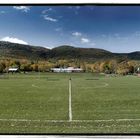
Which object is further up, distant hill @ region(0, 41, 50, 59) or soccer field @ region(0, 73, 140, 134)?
distant hill @ region(0, 41, 50, 59)

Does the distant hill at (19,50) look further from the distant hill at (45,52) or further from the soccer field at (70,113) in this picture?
the soccer field at (70,113)

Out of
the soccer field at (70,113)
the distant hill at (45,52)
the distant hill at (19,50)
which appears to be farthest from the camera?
the distant hill at (45,52)

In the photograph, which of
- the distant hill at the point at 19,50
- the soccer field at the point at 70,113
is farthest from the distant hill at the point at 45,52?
the soccer field at the point at 70,113

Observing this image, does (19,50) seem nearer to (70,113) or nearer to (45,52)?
(45,52)

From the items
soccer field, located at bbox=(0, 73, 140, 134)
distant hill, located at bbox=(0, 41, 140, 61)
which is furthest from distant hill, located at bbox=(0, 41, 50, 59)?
soccer field, located at bbox=(0, 73, 140, 134)

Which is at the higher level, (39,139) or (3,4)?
(3,4)

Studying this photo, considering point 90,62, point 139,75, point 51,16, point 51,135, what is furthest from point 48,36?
point 139,75

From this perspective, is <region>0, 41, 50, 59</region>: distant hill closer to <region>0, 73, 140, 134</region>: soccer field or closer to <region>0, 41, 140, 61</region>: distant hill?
<region>0, 41, 140, 61</region>: distant hill

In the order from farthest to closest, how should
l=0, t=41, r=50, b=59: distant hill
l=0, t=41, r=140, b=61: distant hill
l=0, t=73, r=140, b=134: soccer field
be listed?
l=0, t=41, r=140, b=61: distant hill, l=0, t=41, r=50, b=59: distant hill, l=0, t=73, r=140, b=134: soccer field

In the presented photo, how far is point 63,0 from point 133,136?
970mm

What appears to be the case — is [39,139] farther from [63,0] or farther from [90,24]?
[90,24]

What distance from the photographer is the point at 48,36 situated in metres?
5.87

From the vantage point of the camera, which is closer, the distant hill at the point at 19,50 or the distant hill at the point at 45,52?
the distant hill at the point at 19,50

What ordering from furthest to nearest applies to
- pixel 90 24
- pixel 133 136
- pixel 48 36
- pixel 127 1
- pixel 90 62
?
pixel 90 62, pixel 90 24, pixel 48 36, pixel 133 136, pixel 127 1
